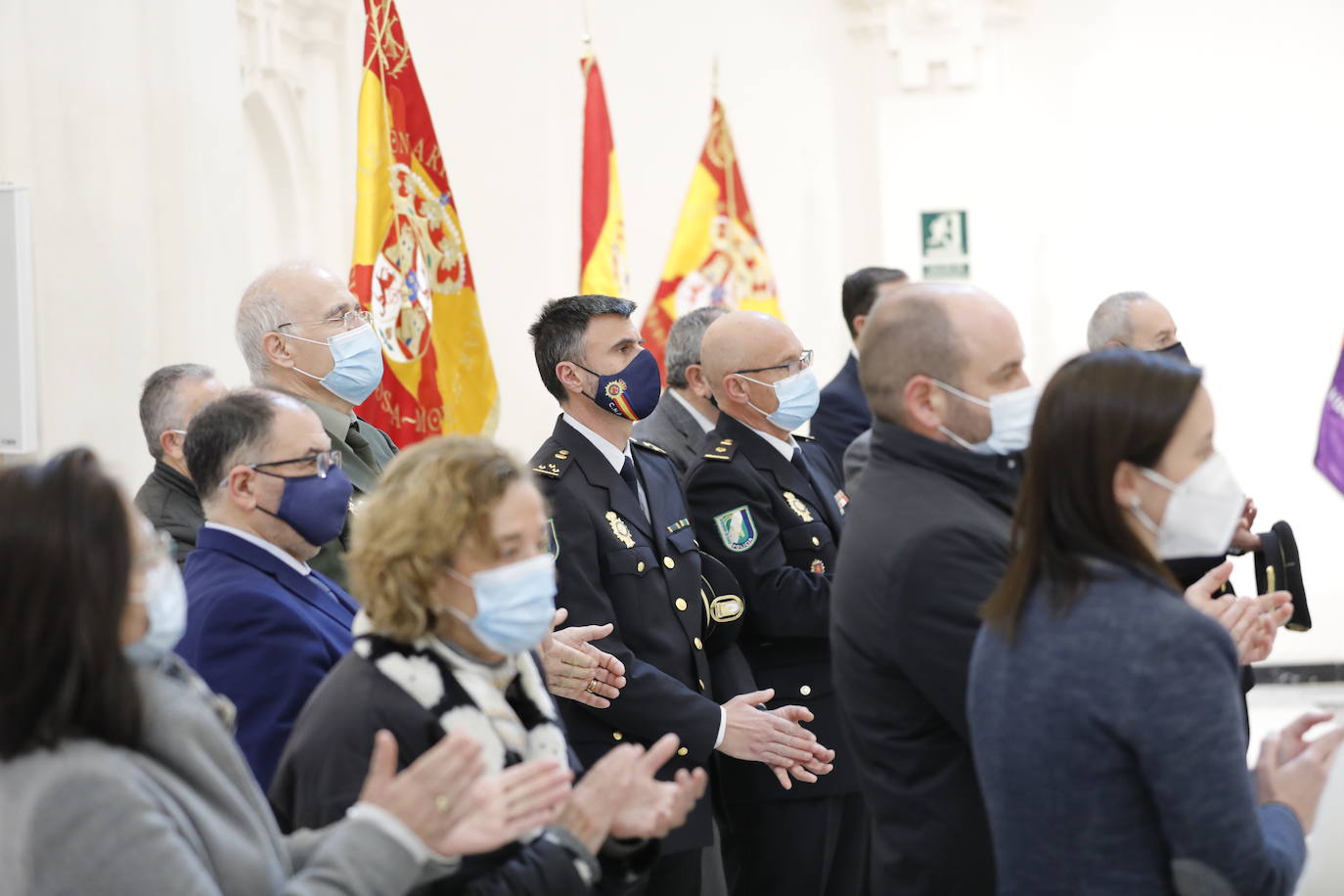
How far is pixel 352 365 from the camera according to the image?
3.57 m

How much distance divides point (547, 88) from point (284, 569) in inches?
252

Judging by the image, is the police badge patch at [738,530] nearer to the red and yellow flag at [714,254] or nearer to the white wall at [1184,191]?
the red and yellow flag at [714,254]

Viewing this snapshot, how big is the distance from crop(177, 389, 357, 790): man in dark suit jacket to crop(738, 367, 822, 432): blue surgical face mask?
136 cm

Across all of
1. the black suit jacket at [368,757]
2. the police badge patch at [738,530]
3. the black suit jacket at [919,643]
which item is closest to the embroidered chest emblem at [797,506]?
the police badge patch at [738,530]

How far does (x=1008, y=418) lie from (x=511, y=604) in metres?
0.83

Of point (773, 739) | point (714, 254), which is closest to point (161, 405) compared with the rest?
point (773, 739)

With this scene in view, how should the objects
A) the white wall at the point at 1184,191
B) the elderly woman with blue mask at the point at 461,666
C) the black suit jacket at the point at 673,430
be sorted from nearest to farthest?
the elderly woman with blue mask at the point at 461,666
the black suit jacket at the point at 673,430
the white wall at the point at 1184,191

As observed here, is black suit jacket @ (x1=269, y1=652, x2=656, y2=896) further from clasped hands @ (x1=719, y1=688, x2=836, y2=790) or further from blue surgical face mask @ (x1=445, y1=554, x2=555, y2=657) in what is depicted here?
clasped hands @ (x1=719, y1=688, x2=836, y2=790)

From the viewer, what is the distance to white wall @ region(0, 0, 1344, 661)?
8305 millimetres

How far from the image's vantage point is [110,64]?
462cm

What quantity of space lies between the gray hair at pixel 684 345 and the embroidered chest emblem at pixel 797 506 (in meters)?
1.31

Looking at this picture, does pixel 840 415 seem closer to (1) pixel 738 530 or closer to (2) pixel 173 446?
(1) pixel 738 530

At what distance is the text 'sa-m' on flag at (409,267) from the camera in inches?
181

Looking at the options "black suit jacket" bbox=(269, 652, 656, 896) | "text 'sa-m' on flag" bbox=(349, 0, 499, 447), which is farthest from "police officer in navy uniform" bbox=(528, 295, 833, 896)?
"black suit jacket" bbox=(269, 652, 656, 896)
